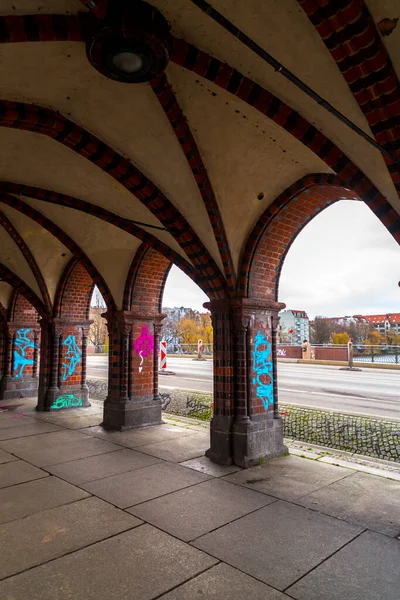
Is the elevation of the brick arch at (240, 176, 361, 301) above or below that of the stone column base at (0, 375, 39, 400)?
above

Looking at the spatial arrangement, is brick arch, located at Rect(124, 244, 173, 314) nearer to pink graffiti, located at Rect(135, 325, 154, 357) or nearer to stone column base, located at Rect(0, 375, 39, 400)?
pink graffiti, located at Rect(135, 325, 154, 357)

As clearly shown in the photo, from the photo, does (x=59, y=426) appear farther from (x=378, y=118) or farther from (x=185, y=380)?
(x=185, y=380)

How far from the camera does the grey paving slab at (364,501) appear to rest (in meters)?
4.07

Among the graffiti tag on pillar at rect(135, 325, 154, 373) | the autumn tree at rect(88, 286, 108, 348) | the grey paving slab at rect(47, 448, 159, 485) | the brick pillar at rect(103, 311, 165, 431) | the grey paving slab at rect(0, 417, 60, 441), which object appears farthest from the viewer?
the autumn tree at rect(88, 286, 108, 348)

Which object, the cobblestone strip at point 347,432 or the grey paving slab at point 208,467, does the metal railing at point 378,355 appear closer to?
the cobblestone strip at point 347,432

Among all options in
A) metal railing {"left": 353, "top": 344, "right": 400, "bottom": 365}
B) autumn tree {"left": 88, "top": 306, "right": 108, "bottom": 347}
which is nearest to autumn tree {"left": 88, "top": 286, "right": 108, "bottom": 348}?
autumn tree {"left": 88, "top": 306, "right": 108, "bottom": 347}

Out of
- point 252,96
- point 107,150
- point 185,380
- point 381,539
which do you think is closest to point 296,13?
point 252,96

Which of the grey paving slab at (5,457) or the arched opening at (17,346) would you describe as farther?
the arched opening at (17,346)

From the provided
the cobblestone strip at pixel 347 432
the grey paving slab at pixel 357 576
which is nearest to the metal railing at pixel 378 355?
the cobblestone strip at pixel 347 432

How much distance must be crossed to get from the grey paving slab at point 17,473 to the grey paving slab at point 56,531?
1211 mm

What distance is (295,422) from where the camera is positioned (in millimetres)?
8438

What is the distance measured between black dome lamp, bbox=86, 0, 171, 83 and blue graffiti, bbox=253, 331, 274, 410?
4.39 m

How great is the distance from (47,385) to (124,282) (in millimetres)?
3939

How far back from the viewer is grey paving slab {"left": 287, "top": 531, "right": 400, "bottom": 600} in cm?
287
